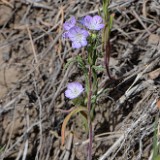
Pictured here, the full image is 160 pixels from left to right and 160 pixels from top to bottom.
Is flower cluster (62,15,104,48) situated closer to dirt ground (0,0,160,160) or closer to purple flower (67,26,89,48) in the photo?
purple flower (67,26,89,48)

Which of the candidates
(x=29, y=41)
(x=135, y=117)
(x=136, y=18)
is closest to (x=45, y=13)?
(x=29, y=41)

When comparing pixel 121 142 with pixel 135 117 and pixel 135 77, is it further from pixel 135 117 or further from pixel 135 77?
pixel 135 77

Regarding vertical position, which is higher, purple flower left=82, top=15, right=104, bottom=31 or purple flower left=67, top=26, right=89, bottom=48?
purple flower left=82, top=15, right=104, bottom=31

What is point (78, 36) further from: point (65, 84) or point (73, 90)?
point (65, 84)

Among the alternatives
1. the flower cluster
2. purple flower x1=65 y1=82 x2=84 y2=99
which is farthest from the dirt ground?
the flower cluster

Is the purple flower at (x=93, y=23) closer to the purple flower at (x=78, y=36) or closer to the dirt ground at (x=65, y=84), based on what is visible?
the purple flower at (x=78, y=36)

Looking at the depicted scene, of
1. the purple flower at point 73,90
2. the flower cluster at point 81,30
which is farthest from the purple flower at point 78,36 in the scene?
the purple flower at point 73,90
